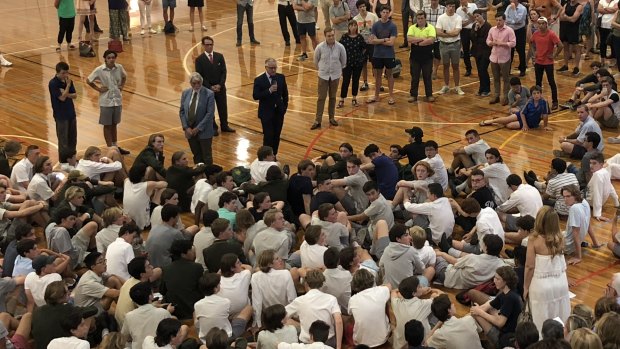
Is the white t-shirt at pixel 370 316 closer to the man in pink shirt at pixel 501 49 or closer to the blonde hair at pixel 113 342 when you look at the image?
the blonde hair at pixel 113 342

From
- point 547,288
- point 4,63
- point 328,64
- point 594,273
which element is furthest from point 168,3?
point 547,288

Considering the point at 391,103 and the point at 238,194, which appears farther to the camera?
the point at 391,103

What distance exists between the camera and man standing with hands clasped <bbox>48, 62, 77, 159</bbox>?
15.4 metres

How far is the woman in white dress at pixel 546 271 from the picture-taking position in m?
9.75

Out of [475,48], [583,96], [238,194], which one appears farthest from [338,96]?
[238,194]

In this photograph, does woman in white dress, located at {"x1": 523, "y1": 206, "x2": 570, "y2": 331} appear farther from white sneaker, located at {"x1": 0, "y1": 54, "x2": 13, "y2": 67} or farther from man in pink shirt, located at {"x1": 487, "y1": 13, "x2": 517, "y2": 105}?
white sneaker, located at {"x1": 0, "y1": 54, "x2": 13, "y2": 67}

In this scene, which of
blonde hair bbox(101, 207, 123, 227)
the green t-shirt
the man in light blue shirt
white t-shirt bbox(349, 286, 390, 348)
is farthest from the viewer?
the green t-shirt

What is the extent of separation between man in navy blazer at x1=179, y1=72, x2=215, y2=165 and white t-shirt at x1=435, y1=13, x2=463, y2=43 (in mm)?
6003

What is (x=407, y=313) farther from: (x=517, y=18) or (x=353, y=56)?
(x=517, y=18)

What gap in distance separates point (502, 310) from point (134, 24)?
18368 millimetres

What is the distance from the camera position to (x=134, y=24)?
85.0 ft

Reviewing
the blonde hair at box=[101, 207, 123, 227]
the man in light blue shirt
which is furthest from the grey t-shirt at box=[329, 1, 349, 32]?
the blonde hair at box=[101, 207, 123, 227]

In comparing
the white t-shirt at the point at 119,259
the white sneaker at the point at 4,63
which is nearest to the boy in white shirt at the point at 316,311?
the white t-shirt at the point at 119,259

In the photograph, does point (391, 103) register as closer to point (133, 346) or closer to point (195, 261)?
point (195, 261)
